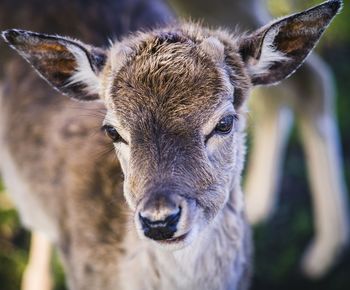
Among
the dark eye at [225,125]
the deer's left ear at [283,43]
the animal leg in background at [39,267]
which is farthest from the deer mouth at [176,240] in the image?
the animal leg in background at [39,267]

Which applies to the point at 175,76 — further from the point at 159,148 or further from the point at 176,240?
the point at 176,240

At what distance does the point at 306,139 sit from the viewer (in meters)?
5.96

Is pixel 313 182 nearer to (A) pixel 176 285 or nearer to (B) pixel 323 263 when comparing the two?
(B) pixel 323 263

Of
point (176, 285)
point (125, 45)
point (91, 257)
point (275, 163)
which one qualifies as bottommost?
point (176, 285)

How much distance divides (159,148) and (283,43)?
888 millimetres

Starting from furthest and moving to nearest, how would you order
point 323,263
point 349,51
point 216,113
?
1. point 349,51
2. point 323,263
3. point 216,113

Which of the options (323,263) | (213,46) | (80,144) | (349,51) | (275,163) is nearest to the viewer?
(213,46)

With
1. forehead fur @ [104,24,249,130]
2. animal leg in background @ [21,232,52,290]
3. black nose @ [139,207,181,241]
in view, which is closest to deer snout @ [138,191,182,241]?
black nose @ [139,207,181,241]

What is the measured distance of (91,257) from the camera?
4195 millimetres

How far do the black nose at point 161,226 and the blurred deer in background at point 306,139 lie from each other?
2619 mm

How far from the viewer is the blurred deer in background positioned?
5543 millimetres

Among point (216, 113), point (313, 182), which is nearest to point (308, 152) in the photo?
point (313, 182)

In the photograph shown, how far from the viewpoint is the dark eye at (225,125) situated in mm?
3285

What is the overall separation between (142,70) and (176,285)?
1.10 metres
